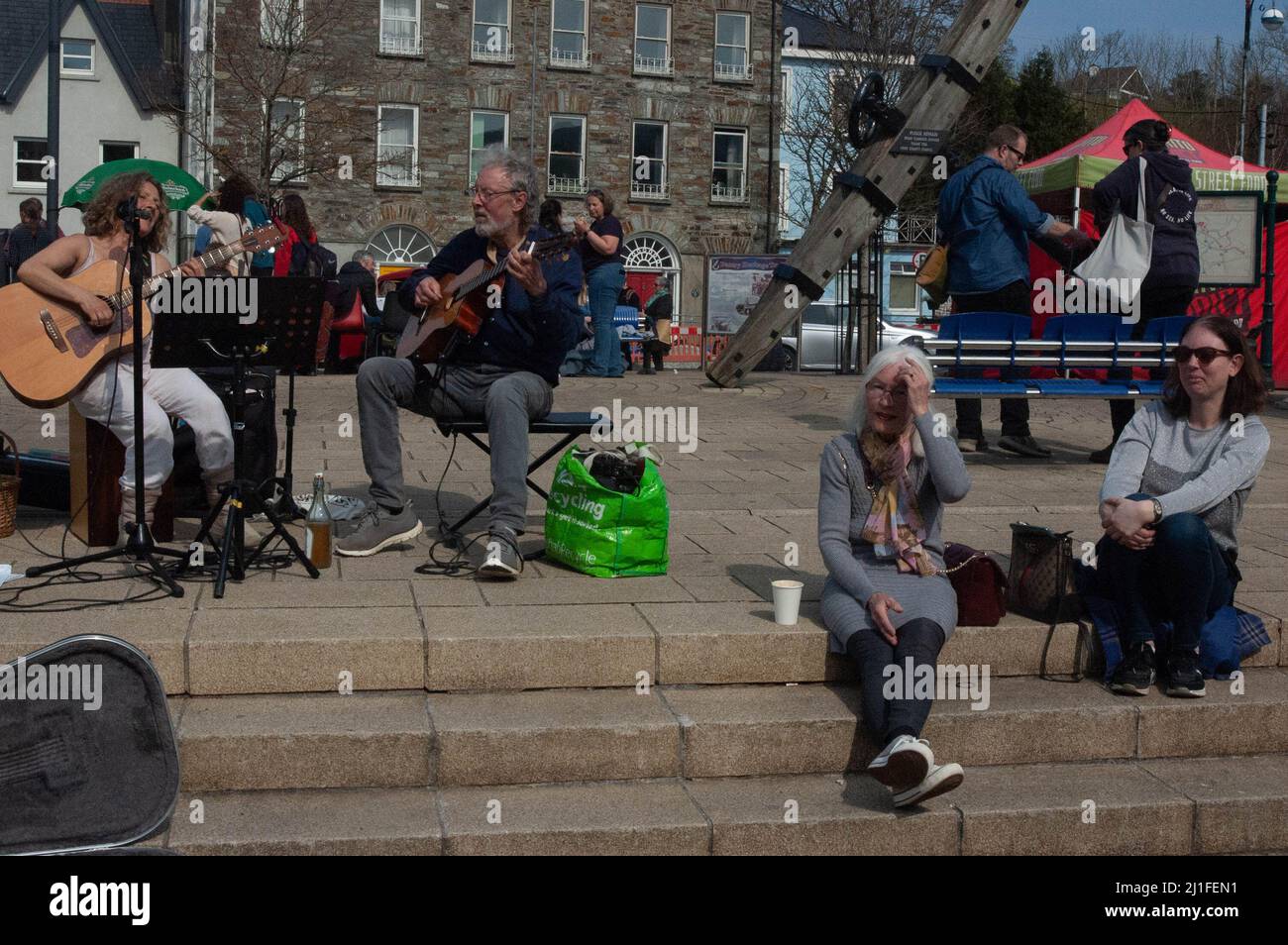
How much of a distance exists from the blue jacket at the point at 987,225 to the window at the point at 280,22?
24.9 metres

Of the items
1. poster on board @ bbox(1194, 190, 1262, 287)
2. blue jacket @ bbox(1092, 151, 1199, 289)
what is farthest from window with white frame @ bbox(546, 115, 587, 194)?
blue jacket @ bbox(1092, 151, 1199, 289)

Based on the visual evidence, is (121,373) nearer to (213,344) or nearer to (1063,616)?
(213,344)

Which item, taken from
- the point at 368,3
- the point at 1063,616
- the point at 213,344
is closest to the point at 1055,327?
the point at 1063,616

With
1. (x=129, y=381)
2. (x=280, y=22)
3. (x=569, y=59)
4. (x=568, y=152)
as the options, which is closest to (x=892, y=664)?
(x=129, y=381)

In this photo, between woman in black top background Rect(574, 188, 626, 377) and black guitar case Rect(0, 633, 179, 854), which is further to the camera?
woman in black top background Rect(574, 188, 626, 377)

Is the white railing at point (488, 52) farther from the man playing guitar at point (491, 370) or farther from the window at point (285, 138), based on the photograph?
the man playing guitar at point (491, 370)

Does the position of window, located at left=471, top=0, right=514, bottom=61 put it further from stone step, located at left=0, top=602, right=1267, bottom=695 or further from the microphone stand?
stone step, located at left=0, top=602, right=1267, bottom=695

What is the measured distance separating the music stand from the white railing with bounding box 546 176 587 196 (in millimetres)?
31145

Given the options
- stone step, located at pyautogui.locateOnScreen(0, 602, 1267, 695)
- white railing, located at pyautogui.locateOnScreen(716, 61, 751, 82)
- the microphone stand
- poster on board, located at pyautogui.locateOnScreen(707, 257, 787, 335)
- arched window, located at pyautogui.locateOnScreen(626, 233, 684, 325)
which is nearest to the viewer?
stone step, located at pyautogui.locateOnScreen(0, 602, 1267, 695)

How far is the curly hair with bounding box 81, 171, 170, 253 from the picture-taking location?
20.2 ft

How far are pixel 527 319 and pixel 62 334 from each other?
1971 millimetres

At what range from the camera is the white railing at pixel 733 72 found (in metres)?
37.9

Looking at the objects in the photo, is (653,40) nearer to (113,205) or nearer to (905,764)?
(113,205)

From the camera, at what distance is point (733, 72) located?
1499 inches
